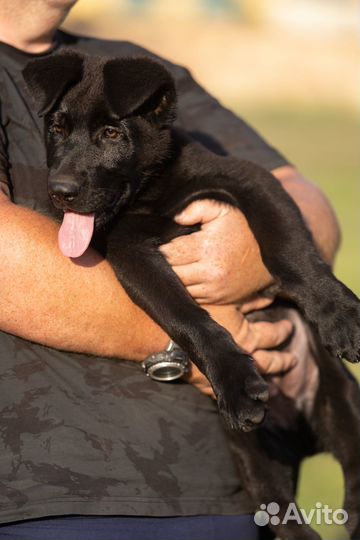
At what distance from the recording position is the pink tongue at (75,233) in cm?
250

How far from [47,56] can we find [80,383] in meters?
1.04

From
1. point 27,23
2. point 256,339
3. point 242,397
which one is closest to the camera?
point 242,397

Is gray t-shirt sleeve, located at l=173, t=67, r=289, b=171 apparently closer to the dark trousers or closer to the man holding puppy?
the man holding puppy

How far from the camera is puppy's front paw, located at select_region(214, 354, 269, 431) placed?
7.79 ft

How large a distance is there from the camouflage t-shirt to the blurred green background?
25.2 ft

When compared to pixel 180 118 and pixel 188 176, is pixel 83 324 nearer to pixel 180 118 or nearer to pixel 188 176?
pixel 188 176

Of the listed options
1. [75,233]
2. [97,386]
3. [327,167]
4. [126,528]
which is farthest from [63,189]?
[327,167]

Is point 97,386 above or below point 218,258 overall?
below

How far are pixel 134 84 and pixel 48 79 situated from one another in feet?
0.84

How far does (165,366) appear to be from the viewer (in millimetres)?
2568

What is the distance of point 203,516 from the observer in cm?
252

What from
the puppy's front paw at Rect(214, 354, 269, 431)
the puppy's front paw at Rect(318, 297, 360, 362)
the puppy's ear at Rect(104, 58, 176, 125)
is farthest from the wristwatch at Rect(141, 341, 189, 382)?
the puppy's ear at Rect(104, 58, 176, 125)

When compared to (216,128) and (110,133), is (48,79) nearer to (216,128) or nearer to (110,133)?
(110,133)

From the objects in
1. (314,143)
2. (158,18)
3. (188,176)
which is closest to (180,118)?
(188,176)
